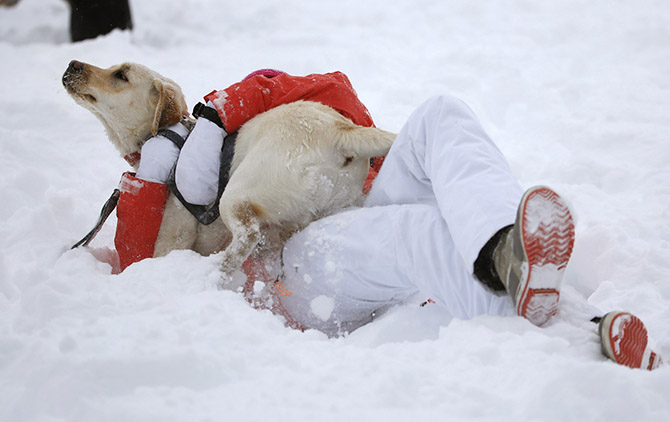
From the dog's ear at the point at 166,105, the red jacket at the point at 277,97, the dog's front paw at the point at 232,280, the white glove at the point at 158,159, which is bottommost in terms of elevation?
the dog's front paw at the point at 232,280

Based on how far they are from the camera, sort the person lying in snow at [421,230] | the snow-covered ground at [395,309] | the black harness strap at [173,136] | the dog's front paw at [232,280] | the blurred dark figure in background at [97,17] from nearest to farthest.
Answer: the snow-covered ground at [395,309], the person lying in snow at [421,230], the dog's front paw at [232,280], the black harness strap at [173,136], the blurred dark figure in background at [97,17]

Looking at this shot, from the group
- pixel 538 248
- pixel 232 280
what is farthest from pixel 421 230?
pixel 232 280

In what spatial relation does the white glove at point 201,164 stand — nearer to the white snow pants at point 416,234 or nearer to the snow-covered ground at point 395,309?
the snow-covered ground at point 395,309

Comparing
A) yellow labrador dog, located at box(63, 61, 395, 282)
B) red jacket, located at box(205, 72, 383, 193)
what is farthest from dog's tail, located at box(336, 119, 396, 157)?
red jacket, located at box(205, 72, 383, 193)

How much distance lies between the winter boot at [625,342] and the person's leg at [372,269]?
0.24 m

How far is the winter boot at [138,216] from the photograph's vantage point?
2.07 m

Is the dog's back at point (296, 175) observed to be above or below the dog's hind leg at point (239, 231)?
above

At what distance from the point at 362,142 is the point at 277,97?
51 centimetres

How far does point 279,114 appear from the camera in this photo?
2037mm

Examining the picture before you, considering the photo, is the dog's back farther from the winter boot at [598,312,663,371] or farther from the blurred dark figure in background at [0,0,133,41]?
the blurred dark figure in background at [0,0,133,41]

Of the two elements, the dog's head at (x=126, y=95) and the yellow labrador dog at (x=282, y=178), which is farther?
the dog's head at (x=126, y=95)

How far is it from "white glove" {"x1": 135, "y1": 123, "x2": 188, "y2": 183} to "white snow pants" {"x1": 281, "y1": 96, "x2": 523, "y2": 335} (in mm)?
597

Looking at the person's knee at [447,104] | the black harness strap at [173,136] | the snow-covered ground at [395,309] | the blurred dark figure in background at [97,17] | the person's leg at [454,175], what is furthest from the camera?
the blurred dark figure in background at [97,17]

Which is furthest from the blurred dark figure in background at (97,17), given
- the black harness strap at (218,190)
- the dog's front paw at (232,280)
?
the dog's front paw at (232,280)
